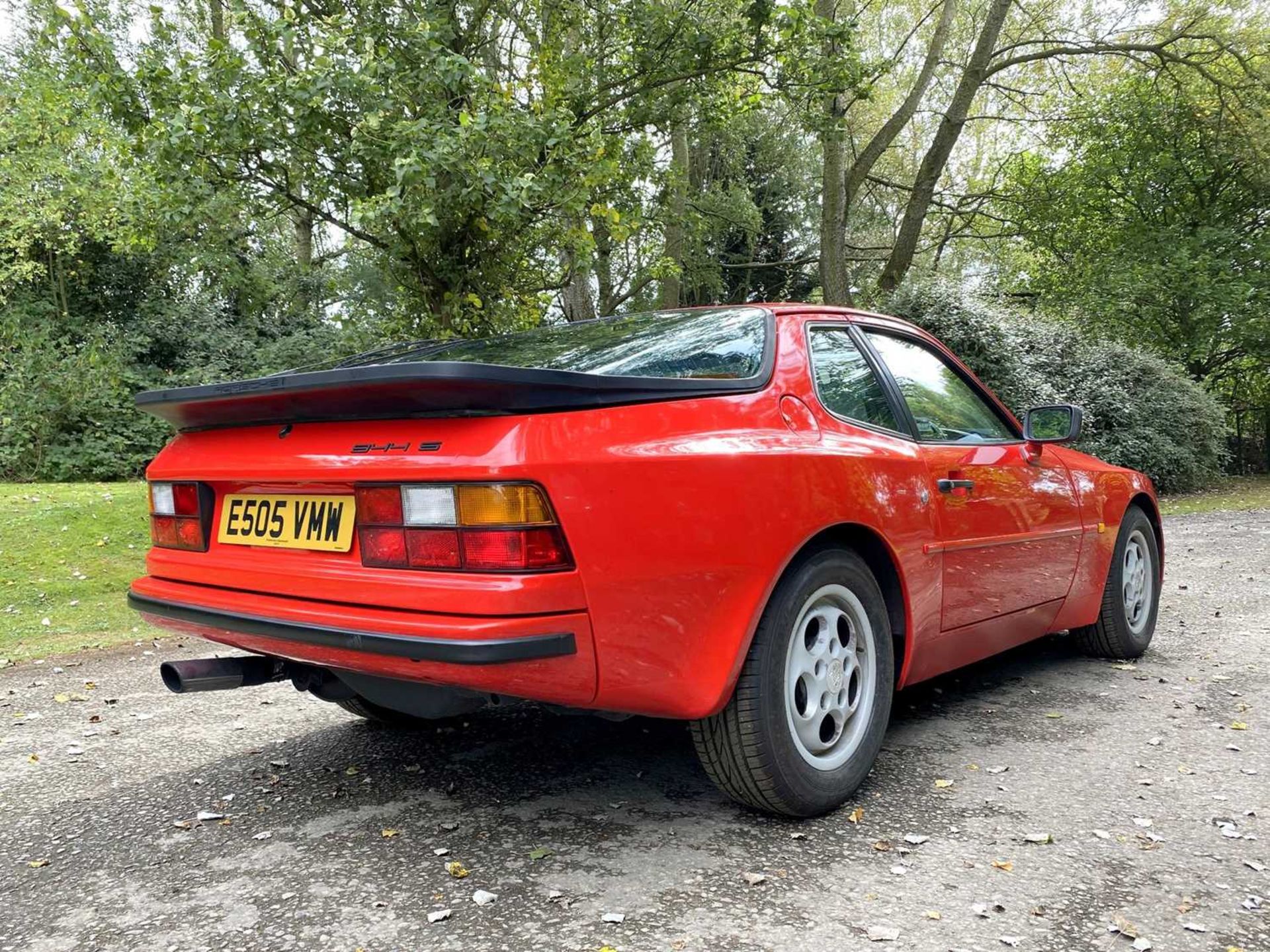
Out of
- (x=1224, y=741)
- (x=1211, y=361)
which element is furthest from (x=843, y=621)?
(x=1211, y=361)

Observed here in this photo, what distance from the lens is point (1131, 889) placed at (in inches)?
88.5

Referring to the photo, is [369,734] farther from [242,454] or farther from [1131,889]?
[1131,889]

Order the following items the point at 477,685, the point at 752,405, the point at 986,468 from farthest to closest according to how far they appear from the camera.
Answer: the point at 986,468 < the point at 752,405 < the point at 477,685

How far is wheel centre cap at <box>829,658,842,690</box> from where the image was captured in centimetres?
275

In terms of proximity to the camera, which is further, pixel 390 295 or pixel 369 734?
pixel 390 295

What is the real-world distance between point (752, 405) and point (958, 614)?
129 centimetres

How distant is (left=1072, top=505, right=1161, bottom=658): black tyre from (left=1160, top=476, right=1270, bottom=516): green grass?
8439 millimetres

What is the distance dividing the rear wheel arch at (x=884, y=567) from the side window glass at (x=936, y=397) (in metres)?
0.58

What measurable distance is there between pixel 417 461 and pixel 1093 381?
45.8 ft

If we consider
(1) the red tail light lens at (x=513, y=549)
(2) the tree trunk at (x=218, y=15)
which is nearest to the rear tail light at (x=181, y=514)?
(1) the red tail light lens at (x=513, y=549)

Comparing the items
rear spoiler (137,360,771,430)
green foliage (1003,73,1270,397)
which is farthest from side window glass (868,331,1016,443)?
green foliage (1003,73,1270,397)

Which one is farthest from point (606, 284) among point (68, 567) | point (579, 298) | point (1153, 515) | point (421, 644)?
point (421, 644)

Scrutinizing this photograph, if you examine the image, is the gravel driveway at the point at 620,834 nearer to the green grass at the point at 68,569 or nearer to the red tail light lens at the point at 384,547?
the red tail light lens at the point at 384,547

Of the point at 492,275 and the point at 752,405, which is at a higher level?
the point at 492,275
